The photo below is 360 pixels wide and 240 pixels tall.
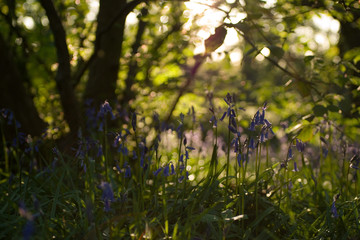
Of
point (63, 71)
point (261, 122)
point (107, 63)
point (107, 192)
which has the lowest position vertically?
point (107, 192)

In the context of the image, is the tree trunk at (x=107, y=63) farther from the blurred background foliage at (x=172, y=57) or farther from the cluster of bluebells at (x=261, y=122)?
the cluster of bluebells at (x=261, y=122)

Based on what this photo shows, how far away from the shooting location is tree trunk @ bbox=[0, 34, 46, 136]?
3.97 metres

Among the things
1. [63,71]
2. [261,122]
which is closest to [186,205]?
[261,122]

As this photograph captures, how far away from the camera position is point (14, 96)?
158 inches

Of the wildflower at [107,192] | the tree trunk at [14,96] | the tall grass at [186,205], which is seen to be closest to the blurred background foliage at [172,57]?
the tree trunk at [14,96]

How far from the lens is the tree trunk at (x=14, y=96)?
3.97 m

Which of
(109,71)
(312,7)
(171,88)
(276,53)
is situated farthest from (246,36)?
(171,88)

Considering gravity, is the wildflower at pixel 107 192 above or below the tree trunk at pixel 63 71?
below

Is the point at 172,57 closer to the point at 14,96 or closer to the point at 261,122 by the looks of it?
the point at 14,96

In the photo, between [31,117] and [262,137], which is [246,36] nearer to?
[262,137]

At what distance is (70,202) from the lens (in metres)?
2.64

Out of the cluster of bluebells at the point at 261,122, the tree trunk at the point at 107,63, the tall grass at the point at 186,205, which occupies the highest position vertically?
the tree trunk at the point at 107,63

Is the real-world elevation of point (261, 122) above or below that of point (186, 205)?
above

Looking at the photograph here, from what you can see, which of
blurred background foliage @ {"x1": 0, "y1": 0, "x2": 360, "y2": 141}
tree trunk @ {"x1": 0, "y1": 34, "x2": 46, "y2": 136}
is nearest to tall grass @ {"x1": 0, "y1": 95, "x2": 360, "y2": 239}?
blurred background foliage @ {"x1": 0, "y1": 0, "x2": 360, "y2": 141}
